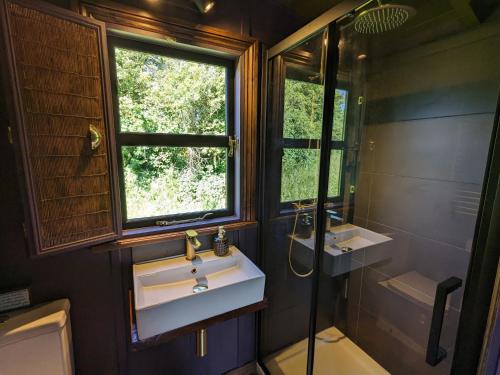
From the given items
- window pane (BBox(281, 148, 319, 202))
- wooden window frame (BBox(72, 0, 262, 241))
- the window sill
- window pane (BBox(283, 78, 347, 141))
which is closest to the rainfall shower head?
window pane (BBox(283, 78, 347, 141))

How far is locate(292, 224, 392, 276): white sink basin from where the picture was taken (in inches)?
65.2

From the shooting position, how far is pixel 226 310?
1216mm

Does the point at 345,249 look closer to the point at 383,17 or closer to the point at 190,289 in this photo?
the point at 190,289

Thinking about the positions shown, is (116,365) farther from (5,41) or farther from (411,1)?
(411,1)

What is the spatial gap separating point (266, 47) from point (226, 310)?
1.57 metres

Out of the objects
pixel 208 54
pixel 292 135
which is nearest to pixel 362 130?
pixel 292 135

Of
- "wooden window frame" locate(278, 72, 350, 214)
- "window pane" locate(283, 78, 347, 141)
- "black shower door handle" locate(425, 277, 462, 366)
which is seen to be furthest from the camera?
"wooden window frame" locate(278, 72, 350, 214)

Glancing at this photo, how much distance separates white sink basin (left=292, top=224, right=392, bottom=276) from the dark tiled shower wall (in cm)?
5

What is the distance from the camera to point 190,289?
1298 mm

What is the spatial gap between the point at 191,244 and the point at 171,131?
676 millimetres

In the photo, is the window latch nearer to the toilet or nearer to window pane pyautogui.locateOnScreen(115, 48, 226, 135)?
window pane pyautogui.locateOnScreen(115, 48, 226, 135)

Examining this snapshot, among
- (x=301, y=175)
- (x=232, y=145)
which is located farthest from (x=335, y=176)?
(x=232, y=145)

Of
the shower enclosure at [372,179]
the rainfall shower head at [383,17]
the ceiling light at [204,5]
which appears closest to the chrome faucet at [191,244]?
the shower enclosure at [372,179]

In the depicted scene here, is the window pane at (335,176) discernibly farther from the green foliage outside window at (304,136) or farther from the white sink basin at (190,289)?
the white sink basin at (190,289)
